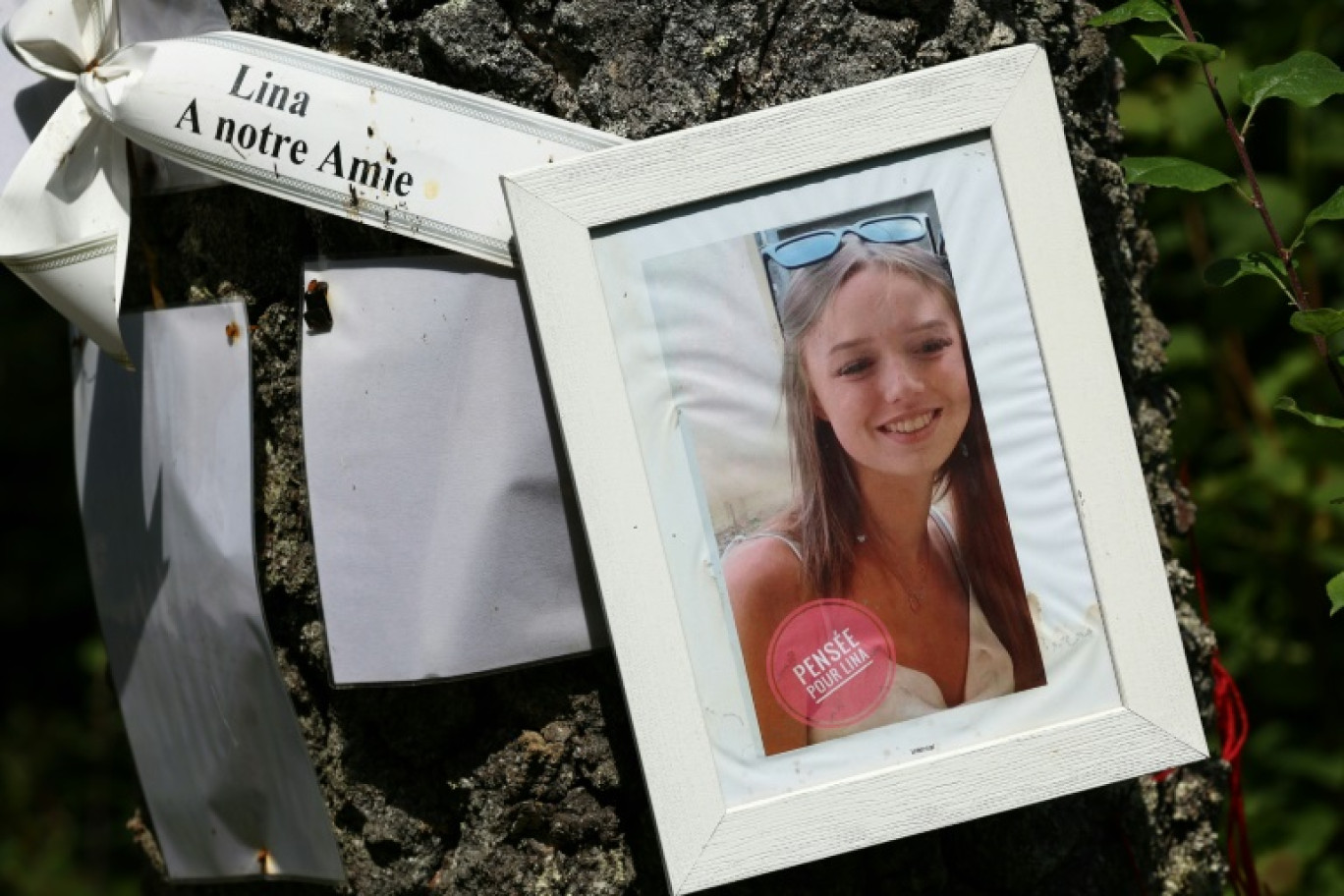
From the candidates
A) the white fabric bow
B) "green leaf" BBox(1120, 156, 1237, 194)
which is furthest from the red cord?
the white fabric bow

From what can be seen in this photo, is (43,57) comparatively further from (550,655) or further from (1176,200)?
(1176,200)

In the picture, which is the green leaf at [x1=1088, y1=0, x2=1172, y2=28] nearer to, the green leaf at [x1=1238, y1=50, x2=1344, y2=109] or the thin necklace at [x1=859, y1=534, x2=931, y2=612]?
the green leaf at [x1=1238, y1=50, x2=1344, y2=109]

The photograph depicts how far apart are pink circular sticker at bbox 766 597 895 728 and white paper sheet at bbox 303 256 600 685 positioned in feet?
0.50

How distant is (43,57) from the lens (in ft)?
3.40

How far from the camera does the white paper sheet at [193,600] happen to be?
3.57 ft

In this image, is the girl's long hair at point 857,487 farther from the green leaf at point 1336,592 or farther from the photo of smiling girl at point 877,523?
the green leaf at point 1336,592

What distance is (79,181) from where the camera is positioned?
107 cm

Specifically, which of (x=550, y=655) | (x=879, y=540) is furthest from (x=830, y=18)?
(x=550, y=655)

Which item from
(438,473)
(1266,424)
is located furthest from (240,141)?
(1266,424)

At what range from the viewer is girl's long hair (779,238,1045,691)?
956 mm

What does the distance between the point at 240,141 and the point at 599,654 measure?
458 mm

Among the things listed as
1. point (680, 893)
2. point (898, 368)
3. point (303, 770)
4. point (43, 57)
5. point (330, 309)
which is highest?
point (43, 57)

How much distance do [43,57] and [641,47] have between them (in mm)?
451

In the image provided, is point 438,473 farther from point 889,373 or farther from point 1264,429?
point 1264,429
